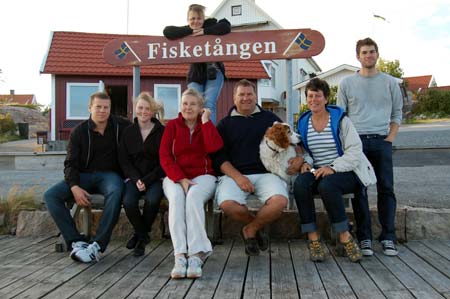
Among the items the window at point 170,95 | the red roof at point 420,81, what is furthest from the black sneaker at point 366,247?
the red roof at point 420,81

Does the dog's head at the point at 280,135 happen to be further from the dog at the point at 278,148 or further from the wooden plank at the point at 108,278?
the wooden plank at the point at 108,278

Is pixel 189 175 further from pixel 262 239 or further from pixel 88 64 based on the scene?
pixel 88 64

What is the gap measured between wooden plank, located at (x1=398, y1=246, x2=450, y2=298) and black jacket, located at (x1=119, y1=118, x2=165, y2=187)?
7.23 feet

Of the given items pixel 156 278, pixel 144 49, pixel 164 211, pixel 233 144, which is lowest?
pixel 156 278

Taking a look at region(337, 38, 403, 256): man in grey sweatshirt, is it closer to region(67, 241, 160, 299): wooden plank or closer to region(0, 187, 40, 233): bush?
region(67, 241, 160, 299): wooden plank

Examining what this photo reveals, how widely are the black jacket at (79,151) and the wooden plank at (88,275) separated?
739 mm

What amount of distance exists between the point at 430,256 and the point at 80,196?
3.03 meters

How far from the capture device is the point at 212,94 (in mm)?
5199

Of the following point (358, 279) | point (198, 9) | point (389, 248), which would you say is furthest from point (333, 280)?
point (198, 9)

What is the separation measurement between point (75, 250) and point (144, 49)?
8.38 ft

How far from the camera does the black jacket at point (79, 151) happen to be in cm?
383

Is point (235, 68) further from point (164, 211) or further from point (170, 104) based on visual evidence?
point (164, 211)

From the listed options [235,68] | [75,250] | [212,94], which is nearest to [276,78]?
[235,68]

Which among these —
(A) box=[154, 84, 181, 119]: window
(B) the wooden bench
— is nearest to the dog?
(B) the wooden bench
